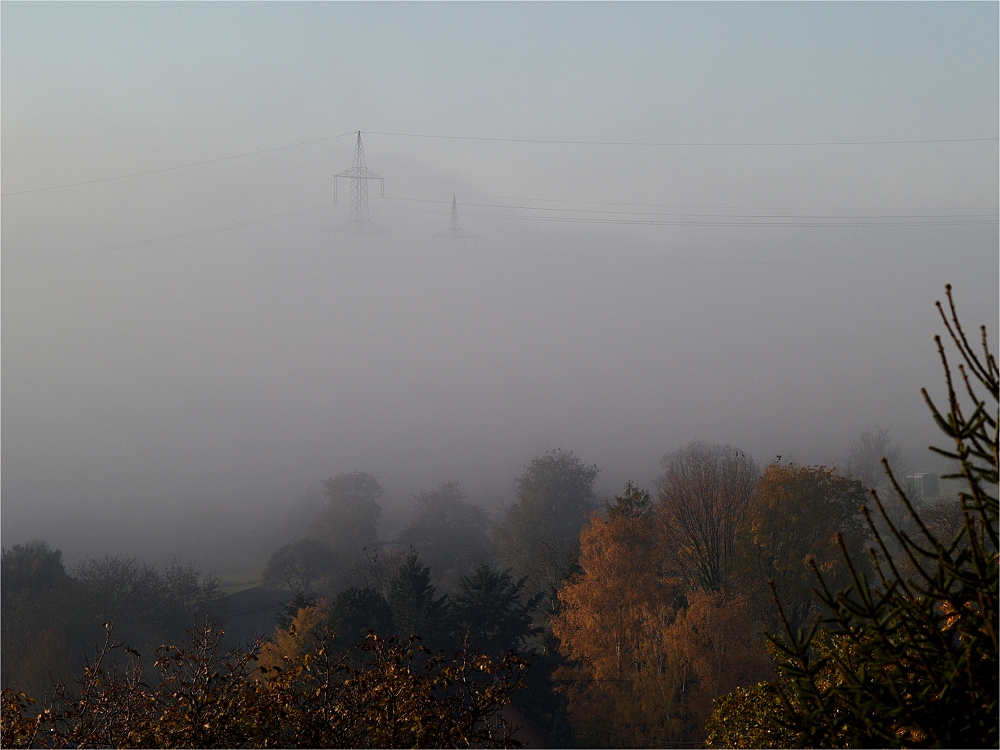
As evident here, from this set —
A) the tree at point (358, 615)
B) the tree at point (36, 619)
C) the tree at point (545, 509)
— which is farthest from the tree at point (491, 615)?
the tree at point (545, 509)

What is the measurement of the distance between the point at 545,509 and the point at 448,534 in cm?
1050

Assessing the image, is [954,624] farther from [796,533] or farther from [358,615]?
[796,533]

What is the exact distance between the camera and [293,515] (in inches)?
3012

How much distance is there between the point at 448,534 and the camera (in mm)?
68188

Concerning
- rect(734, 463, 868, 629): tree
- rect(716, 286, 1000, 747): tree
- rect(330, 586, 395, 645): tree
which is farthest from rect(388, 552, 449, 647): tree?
rect(716, 286, 1000, 747): tree

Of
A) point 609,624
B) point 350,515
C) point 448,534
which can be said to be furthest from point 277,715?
point 448,534

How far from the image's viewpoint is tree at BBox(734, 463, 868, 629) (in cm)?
3159

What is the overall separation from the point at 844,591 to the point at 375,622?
28.4 meters

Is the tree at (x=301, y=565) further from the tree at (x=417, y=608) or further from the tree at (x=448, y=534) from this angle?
the tree at (x=417, y=608)

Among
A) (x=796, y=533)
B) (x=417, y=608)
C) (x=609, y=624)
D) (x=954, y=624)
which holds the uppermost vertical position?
→ (x=954, y=624)

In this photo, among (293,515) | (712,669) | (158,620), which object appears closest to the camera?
(712,669)

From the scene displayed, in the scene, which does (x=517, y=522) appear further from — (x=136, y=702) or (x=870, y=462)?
(x=136, y=702)

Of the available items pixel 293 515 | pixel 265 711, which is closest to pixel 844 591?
pixel 265 711

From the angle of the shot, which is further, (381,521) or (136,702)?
(381,521)
